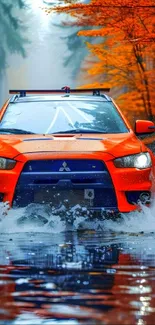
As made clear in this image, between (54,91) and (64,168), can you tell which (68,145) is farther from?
(54,91)

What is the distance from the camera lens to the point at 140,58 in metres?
35.3

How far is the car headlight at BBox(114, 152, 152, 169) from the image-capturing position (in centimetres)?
1101

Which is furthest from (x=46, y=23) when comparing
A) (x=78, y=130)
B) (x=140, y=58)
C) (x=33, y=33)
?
(x=78, y=130)

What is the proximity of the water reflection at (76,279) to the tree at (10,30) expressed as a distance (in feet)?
180

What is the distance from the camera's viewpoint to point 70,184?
10867 mm

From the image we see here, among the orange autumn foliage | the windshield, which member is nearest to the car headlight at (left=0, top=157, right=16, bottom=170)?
the windshield

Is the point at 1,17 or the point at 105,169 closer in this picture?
the point at 105,169

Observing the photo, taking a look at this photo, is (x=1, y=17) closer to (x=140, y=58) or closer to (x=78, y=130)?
(x=140, y=58)

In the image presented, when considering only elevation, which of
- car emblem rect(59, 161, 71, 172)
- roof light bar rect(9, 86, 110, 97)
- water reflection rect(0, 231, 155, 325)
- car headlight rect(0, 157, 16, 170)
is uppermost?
roof light bar rect(9, 86, 110, 97)

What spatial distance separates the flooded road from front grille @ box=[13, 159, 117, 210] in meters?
0.20

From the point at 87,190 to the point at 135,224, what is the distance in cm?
58

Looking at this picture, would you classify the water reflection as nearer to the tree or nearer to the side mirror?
the side mirror

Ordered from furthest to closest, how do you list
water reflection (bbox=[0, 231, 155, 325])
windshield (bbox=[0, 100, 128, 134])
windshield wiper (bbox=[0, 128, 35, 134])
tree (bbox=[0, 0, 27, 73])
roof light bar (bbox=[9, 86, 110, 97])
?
tree (bbox=[0, 0, 27, 73]) < roof light bar (bbox=[9, 86, 110, 97]) < windshield (bbox=[0, 100, 128, 134]) < windshield wiper (bbox=[0, 128, 35, 134]) < water reflection (bbox=[0, 231, 155, 325])

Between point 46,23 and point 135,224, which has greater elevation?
point 46,23
